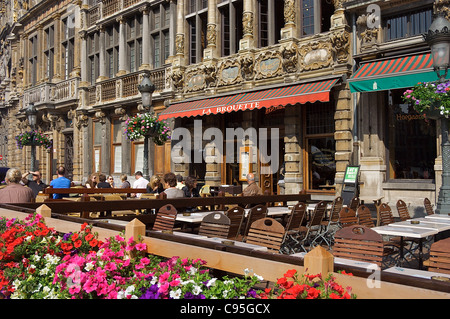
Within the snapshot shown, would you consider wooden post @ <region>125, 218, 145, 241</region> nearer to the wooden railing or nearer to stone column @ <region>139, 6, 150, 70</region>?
the wooden railing

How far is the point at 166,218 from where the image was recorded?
7.03m

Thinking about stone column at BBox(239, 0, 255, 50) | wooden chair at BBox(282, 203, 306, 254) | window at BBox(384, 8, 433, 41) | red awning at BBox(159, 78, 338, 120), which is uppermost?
stone column at BBox(239, 0, 255, 50)

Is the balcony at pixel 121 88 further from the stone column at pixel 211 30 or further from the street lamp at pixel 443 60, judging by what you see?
the street lamp at pixel 443 60

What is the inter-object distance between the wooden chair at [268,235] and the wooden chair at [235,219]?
133 cm

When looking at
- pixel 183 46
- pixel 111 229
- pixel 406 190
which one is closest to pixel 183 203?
pixel 111 229

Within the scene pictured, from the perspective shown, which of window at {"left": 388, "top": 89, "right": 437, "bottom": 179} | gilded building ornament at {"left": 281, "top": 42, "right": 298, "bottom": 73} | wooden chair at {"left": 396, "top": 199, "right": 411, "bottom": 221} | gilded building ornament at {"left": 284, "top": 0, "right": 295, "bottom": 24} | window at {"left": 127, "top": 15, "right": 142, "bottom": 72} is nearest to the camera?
wooden chair at {"left": 396, "top": 199, "right": 411, "bottom": 221}

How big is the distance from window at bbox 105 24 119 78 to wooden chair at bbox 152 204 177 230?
1696 cm

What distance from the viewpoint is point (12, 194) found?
7605mm

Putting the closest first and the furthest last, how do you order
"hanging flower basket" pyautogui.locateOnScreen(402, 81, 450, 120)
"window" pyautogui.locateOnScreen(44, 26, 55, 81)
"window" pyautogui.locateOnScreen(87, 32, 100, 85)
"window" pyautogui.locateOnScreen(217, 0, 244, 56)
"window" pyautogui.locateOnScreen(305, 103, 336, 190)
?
"hanging flower basket" pyautogui.locateOnScreen(402, 81, 450, 120) → "window" pyautogui.locateOnScreen(305, 103, 336, 190) → "window" pyautogui.locateOnScreen(217, 0, 244, 56) → "window" pyautogui.locateOnScreen(87, 32, 100, 85) → "window" pyautogui.locateOnScreen(44, 26, 55, 81)

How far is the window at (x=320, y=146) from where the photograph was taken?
14.5m

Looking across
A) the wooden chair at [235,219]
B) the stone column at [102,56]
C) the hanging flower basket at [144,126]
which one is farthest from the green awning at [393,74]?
the stone column at [102,56]

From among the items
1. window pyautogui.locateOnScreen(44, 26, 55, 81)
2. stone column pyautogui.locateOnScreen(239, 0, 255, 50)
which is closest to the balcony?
stone column pyautogui.locateOnScreen(239, 0, 255, 50)

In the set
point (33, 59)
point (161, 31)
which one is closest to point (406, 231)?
point (161, 31)

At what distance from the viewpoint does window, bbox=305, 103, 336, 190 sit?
1450cm
